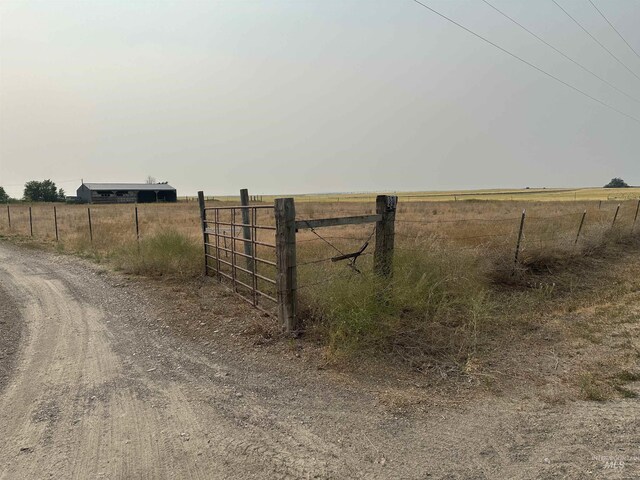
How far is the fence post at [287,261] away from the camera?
203 inches

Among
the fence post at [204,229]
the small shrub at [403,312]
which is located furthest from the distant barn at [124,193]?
the small shrub at [403,312]

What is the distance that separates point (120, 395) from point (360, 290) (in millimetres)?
3031

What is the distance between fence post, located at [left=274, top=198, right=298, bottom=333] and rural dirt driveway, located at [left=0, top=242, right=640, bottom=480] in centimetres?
76

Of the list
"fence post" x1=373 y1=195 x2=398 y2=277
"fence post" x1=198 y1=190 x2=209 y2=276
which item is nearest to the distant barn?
"fence post" x1=198 y1=190 x2=209 y2=276

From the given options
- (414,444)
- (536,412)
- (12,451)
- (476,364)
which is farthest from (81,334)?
(536,412)

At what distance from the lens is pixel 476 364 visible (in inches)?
177

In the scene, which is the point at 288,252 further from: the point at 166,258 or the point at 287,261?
the point at 166,258

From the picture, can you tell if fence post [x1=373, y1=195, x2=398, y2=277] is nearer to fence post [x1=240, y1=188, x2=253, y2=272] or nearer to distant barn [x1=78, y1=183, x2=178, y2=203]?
fence post [x1=240, y1=188, x2=253, y2=272]

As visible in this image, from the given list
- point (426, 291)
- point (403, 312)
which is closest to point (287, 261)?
point (403, 312)

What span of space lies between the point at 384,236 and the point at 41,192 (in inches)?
4546

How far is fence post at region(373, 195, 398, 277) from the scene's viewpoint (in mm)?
5910

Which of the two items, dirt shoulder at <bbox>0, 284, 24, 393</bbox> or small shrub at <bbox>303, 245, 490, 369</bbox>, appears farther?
small shrub at <bbox>303, 245, 490, 369</bbox>

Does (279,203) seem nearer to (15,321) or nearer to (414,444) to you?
(414,444)

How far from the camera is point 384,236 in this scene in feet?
19.6
